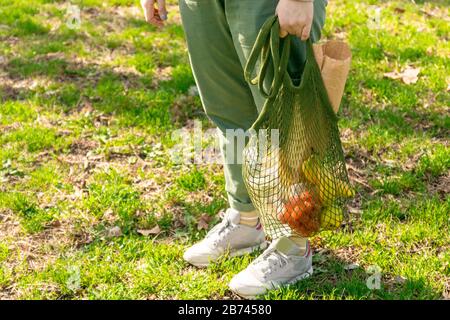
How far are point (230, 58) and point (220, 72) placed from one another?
7cm

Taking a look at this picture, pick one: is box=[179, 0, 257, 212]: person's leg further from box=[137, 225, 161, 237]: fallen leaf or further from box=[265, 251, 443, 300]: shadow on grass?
box=[137, 225, 161, 237]: fallen leaf

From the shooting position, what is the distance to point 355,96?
14.4ft

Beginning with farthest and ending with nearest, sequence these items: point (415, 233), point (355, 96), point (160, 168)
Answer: point (355, 96) < point (160, 168) < point (415, 233)

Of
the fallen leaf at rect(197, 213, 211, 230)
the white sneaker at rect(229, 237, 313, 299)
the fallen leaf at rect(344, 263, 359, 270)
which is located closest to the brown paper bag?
the white sneaker at rect(229, 237, 313, 299)

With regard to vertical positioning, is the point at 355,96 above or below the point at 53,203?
above

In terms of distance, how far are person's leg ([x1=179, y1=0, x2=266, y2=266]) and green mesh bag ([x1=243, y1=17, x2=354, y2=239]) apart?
212mm

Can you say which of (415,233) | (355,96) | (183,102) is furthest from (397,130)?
(183,102)

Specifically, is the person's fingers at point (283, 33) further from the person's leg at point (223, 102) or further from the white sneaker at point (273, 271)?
the white sneaker at point (273, 271)

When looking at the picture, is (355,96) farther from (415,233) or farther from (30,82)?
(30,82)

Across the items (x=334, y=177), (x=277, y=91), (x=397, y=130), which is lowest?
(x=397, y=130)

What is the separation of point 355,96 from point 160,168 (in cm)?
141

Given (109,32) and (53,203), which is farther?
(109,32)

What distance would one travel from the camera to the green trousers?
2.34m

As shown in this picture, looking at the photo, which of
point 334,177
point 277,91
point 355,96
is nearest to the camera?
point 277,91
